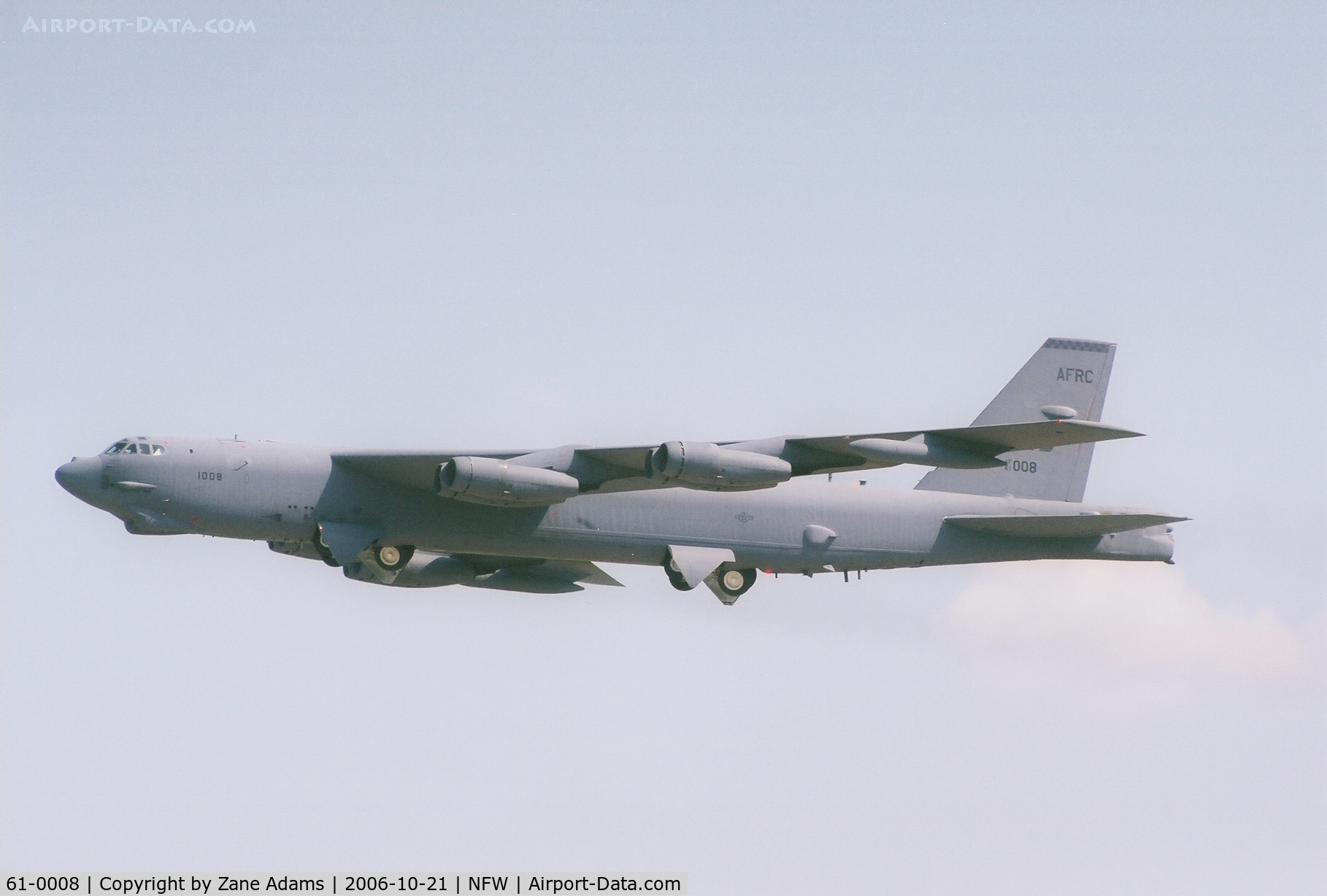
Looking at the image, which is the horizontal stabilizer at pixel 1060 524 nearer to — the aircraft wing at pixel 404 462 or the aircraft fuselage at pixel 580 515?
the aircraft fuselage at pixel 580 515

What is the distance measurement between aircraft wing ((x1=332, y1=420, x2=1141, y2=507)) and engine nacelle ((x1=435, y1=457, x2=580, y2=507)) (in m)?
0.01

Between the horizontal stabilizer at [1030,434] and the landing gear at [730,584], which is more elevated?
the horizontal stabilizer at [1030,434]

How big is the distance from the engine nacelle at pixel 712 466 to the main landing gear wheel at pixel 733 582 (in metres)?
4.37

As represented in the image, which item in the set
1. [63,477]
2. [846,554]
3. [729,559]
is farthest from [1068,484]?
[63,477]

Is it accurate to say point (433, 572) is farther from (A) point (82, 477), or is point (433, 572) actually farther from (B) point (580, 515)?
(A) point (82, 477)

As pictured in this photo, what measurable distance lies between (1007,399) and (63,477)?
18876mm

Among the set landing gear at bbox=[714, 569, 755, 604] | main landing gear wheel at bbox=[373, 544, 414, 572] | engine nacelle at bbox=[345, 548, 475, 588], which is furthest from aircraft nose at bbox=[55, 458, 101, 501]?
landing gear at bbox=[714, 569, 755, 604]

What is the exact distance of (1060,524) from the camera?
3522cm

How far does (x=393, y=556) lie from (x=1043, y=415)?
1387 cm

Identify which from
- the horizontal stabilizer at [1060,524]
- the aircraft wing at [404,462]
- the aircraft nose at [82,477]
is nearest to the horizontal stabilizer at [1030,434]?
the horizontal stabilizer at [1060,524]

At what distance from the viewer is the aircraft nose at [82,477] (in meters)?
30.0

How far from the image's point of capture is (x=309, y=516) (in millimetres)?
30844

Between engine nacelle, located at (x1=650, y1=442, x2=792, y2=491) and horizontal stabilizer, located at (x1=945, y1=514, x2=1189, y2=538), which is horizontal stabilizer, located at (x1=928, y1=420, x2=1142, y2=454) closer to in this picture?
engine nacelle, located at (x1=650, y1=442, x2=792, y2=491)

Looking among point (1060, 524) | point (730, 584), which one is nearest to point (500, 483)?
point (730, 584)
